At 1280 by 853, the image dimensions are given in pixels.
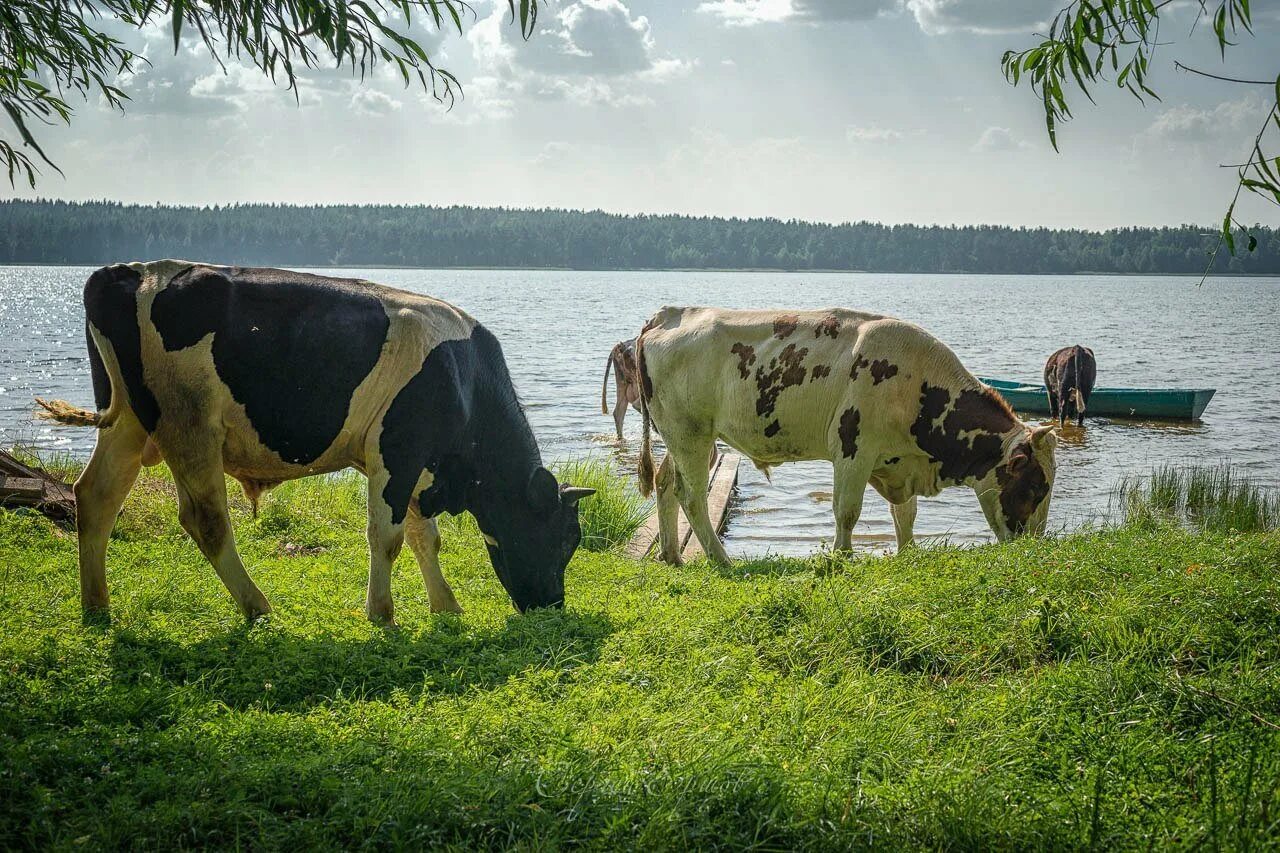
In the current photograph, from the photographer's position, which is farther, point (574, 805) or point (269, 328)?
point (269, 328)

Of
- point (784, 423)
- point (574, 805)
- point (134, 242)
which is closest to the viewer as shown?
point (574, 805)

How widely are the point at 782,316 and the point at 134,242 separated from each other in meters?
138

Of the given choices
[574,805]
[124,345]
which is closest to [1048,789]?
[574,805]

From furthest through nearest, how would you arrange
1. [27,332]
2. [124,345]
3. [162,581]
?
[27,332], [162,581], [124,345]

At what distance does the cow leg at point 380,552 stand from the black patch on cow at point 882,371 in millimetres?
4988

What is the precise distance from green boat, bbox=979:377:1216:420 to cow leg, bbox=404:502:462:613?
23.0m

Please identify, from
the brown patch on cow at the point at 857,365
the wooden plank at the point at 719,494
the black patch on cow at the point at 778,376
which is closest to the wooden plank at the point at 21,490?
the wooden plank at the point at 719,494

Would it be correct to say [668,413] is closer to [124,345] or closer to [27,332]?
[124,345]

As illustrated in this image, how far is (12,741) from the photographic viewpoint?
450 cm

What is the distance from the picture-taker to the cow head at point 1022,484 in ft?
33.8

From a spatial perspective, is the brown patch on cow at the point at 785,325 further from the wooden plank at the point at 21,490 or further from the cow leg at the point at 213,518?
the wooden plank at the point at 21,490

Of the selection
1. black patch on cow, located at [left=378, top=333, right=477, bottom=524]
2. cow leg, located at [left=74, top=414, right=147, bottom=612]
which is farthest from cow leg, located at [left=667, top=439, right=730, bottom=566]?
cow leg, located at [left=74, top=414, right=147, bottom=612]

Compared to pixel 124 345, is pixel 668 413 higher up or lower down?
lower down

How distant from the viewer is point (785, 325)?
10930 mm
